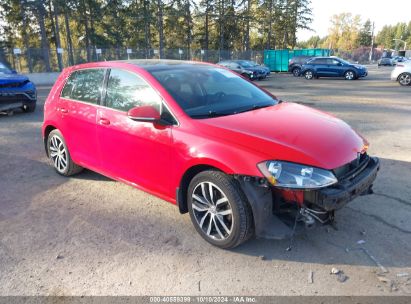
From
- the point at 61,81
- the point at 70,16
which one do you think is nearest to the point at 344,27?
the point at 70,16

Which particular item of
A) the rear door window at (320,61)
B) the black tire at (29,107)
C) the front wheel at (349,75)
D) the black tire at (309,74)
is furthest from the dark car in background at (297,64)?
the black tire at (29,107)

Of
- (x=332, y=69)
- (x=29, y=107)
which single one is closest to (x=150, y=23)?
(x=332, y=69)

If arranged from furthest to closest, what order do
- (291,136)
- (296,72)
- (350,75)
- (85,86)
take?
1. (296,72)
2. (350,75)
3. (85,86)
4. (291,136)

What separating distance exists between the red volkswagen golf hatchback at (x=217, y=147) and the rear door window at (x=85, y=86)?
17 millimetres

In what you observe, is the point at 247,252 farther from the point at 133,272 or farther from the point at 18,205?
the point at 18,205

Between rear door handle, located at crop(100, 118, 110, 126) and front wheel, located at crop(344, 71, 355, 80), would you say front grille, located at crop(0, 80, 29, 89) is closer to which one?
rear door handle, located at crop(100, 118, 110, 126)

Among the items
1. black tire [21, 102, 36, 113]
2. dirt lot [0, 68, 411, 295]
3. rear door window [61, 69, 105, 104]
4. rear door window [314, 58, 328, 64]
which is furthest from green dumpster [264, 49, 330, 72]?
rear door window [61, 69, 105, 104]

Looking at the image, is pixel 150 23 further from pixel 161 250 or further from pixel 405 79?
pixel 161 250

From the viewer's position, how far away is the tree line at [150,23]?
3809cm

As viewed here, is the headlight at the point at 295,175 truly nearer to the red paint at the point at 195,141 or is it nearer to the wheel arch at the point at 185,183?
the red paint at the point at 195,141

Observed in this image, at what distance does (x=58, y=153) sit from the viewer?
5332 mm

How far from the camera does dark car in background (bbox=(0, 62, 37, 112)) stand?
10023 mm

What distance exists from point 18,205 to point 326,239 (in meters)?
3.60

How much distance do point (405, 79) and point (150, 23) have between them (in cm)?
3333
